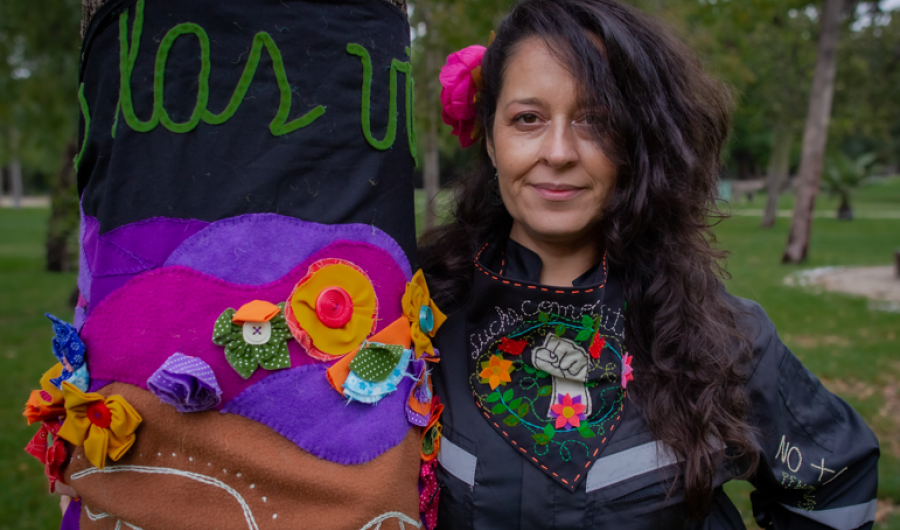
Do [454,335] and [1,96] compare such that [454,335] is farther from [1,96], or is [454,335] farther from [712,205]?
[1,96]

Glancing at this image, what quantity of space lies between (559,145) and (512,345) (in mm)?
493

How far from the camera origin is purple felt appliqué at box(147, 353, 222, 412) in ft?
3.50

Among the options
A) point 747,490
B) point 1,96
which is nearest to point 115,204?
point 747,490

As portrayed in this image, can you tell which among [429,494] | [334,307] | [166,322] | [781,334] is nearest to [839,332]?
[781,334]

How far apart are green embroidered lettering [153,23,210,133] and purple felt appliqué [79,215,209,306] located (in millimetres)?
176

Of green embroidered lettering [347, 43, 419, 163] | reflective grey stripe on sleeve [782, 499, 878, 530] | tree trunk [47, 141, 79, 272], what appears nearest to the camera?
green embroidered lettering [347, 43, 419, 163]

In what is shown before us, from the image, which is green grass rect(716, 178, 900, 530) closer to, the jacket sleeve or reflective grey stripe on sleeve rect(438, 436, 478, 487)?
the jacket sleeve

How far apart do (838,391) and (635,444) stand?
14.8 feet

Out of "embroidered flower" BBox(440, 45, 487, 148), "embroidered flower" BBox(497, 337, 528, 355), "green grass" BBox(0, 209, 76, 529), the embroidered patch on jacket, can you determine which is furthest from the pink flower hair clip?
"green grass" BBox(0, 209, 76, 529)

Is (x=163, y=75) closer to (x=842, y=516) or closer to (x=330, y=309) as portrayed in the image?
(x=330, y=309)

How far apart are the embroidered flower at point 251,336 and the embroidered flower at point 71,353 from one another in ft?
0.87

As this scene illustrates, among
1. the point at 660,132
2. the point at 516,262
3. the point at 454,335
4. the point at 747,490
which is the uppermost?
the point at 660,132

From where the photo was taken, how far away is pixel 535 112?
150cm

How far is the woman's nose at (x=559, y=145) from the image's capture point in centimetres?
145
